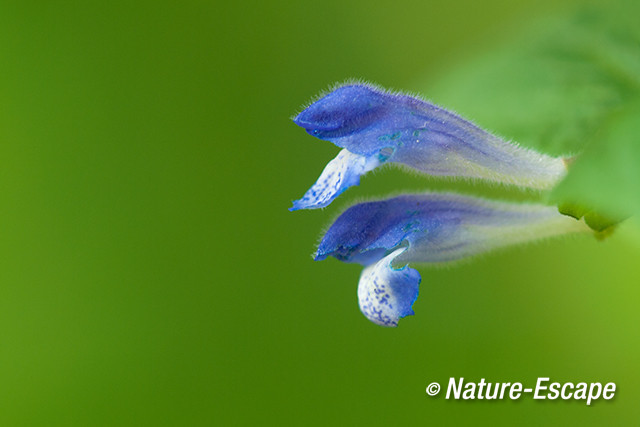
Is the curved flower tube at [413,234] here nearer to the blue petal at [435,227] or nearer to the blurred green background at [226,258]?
the blue petal at [435,227]

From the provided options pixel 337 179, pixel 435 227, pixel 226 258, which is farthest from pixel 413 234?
pixel 226 258

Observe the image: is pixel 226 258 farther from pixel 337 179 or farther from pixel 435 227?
pixel 337 179

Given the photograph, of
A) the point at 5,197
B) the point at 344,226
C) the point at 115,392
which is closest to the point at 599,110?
the point at 344,226

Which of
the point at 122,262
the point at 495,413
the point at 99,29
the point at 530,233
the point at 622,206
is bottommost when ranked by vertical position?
the point at 622,206

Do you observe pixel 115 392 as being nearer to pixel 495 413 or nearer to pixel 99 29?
pixel 495 413

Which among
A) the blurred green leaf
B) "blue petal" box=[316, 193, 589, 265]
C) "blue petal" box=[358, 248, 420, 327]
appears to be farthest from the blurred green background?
"blue petal" box=[358, 248, 420, 327]

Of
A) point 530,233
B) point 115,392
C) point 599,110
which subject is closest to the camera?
point 599,110

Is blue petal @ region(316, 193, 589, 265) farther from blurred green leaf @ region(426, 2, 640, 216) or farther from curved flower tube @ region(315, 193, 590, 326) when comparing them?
blurred green leaf @ region(426, 2, 640, 216)
